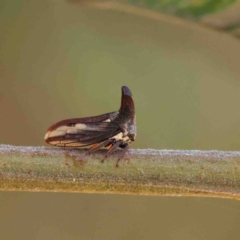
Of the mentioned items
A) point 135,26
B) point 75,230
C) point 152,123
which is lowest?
point 75,230

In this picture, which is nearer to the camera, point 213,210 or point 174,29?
point 174,29

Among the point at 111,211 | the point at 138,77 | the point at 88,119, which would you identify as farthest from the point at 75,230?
the point at 88,119

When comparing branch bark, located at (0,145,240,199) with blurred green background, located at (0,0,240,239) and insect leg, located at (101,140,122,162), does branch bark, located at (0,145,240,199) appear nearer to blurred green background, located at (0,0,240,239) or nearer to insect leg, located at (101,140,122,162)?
insect leg, located at (101,140,122,162)

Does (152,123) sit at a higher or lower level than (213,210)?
higher

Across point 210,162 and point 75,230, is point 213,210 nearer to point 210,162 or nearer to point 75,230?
point 75,230

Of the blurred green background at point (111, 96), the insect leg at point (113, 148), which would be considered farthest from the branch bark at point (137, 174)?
the blurred green background at point (111, 96)

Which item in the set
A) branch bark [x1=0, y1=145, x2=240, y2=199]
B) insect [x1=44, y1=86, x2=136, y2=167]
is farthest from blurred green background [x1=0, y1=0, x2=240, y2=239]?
branch bark [x1=0, y1=145, x2=240, y2=199]

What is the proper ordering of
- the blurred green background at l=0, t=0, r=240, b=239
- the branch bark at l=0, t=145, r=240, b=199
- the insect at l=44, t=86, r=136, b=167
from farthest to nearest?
the blurred green background at l=0, t=0, r=240, b=239
the insect at l=44, t=86, r=136, b=167
the branch bark at l=0, t=145, r=240, b=199
